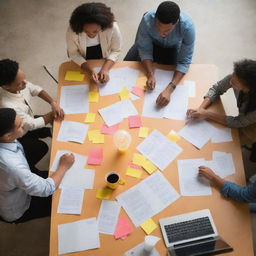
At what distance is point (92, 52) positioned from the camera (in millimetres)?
2328

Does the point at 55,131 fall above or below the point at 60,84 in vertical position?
below

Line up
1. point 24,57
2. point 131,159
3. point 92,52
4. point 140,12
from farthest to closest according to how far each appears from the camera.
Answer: point 140,12
point 24,57
point 92,52
point 131,159

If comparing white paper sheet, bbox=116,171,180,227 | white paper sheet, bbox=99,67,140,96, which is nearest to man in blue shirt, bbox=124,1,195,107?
white paper sheet, bbox=99,67,140,96

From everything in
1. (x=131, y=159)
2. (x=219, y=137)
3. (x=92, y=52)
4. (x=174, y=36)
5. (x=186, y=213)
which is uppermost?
(x=174, y=36)

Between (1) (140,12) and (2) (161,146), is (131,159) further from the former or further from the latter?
(1) (140,12)

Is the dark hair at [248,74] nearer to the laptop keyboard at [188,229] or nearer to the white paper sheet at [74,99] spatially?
the laptop keyboard at [188,229]

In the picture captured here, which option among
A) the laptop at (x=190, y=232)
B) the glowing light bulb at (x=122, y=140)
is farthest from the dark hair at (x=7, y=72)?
the laptop at (x=190, y=232)

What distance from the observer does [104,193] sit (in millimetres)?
1612

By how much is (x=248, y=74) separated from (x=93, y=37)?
3.76 feet

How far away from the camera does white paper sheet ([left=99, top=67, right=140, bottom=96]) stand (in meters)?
2.01

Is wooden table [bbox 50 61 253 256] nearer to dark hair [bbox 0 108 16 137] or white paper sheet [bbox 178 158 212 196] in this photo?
white paper sheet [bbox 178 158 212 196]

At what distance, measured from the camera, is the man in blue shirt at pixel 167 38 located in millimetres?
1856

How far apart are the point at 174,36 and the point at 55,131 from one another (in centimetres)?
113

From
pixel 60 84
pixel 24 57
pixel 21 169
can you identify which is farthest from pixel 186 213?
pixel 24 57
